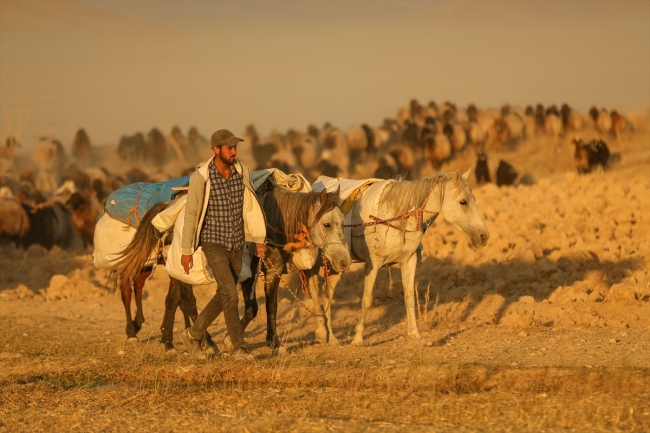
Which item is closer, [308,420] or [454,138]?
[308,420]

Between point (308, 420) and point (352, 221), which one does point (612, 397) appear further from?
point (352, 221)

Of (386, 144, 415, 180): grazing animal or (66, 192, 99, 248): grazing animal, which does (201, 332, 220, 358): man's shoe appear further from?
(386, 144, 415, 180): grazing animal

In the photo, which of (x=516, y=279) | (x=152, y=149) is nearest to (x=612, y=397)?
(x=516, y=279)

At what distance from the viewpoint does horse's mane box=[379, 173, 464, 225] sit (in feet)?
33.3

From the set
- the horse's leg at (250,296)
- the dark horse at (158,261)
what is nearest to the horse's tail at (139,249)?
the dark horse at (158,261)

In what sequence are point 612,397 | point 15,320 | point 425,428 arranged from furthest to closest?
point 15,320, point 612,397, point 425,428

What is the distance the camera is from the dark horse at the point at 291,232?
9180mm

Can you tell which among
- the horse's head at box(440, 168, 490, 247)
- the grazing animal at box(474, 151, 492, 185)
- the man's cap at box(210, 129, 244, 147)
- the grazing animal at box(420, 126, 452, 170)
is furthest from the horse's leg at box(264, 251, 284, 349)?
the grazing animal at box(420, 126, 452, 170)

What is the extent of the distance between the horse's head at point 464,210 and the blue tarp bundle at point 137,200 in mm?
2652

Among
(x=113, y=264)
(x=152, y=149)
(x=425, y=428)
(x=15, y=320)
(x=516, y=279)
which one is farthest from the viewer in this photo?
(x=152, y=149)

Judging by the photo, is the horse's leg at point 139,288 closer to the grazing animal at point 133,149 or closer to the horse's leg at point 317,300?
the horse's leg at point 317,300

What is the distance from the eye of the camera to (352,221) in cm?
1045

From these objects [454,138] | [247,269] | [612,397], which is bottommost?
[612,397]

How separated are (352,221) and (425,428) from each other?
4442mm
